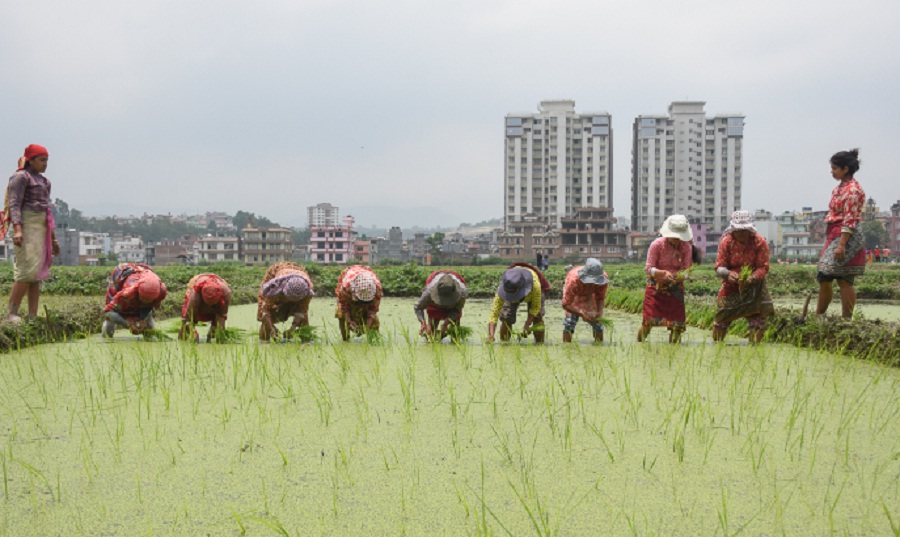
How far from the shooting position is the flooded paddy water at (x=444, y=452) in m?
1.96

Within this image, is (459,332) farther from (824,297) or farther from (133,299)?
(824,297)

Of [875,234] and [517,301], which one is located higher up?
[875,234]

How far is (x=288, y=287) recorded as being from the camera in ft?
17.0

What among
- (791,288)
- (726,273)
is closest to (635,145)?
(791,288)

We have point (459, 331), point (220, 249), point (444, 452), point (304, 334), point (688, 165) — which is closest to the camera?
point (444, 452)

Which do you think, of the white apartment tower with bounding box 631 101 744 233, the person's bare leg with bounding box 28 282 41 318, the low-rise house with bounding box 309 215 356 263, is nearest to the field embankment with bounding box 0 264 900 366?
the person's bare leg with bounding box 28 282 41 318

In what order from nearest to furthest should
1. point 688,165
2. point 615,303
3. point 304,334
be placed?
point 304,334 → point 615,303 → point 688,165

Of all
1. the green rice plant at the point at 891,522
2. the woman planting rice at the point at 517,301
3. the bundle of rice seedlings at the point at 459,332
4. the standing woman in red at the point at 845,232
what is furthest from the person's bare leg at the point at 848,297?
the green rice plant at the point at 891,522

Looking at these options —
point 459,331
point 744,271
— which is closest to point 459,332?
point 459,331

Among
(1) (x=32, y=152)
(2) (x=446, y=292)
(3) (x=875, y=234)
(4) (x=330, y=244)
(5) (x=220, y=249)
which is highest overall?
(1) (x=32, y=152)

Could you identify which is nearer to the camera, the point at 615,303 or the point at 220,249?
the point at 615,303

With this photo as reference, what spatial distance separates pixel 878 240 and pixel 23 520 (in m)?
67.9

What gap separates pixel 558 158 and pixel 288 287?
76544mm

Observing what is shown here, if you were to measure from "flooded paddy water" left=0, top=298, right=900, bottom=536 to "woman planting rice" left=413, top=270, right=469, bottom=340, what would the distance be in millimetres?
1192
